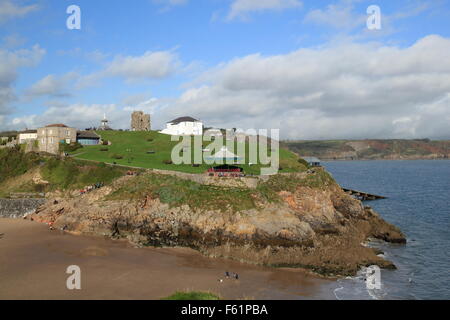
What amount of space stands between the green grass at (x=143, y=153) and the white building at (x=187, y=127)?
4.07m

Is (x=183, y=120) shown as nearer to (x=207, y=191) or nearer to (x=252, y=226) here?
(x=207, y=191)

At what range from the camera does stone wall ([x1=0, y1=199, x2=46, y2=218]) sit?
5020 centimetres

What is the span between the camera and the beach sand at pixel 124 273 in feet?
85.5

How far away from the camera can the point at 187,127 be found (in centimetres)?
9256

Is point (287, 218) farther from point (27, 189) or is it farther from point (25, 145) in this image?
point (25, 145)

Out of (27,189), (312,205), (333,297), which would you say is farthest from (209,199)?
(27,189)

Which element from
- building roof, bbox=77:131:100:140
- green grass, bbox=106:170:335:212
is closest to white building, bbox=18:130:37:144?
building roof, bbox=77:131:100:140

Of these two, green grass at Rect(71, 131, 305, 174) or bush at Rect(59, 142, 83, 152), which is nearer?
green grass at Rect(71, 131, 305, 174)

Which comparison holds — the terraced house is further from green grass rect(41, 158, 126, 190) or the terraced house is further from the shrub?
the shrub

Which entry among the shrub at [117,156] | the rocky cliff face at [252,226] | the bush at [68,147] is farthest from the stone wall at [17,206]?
the bush at [68,147]

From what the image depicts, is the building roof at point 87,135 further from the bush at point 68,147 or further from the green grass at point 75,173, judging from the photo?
the green grass at point 75,173

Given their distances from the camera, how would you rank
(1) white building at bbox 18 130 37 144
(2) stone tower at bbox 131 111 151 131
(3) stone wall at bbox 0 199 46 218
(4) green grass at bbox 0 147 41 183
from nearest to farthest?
(3) stone wall at bbox 0 199 46 218, (4) green grass at bbox 0 147 41 183, (1) white building at bbox 18 130 37 144, (2) stone tower at bbox 131 111 151 131

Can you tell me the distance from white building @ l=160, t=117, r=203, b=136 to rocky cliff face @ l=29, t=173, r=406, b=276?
44.8m
